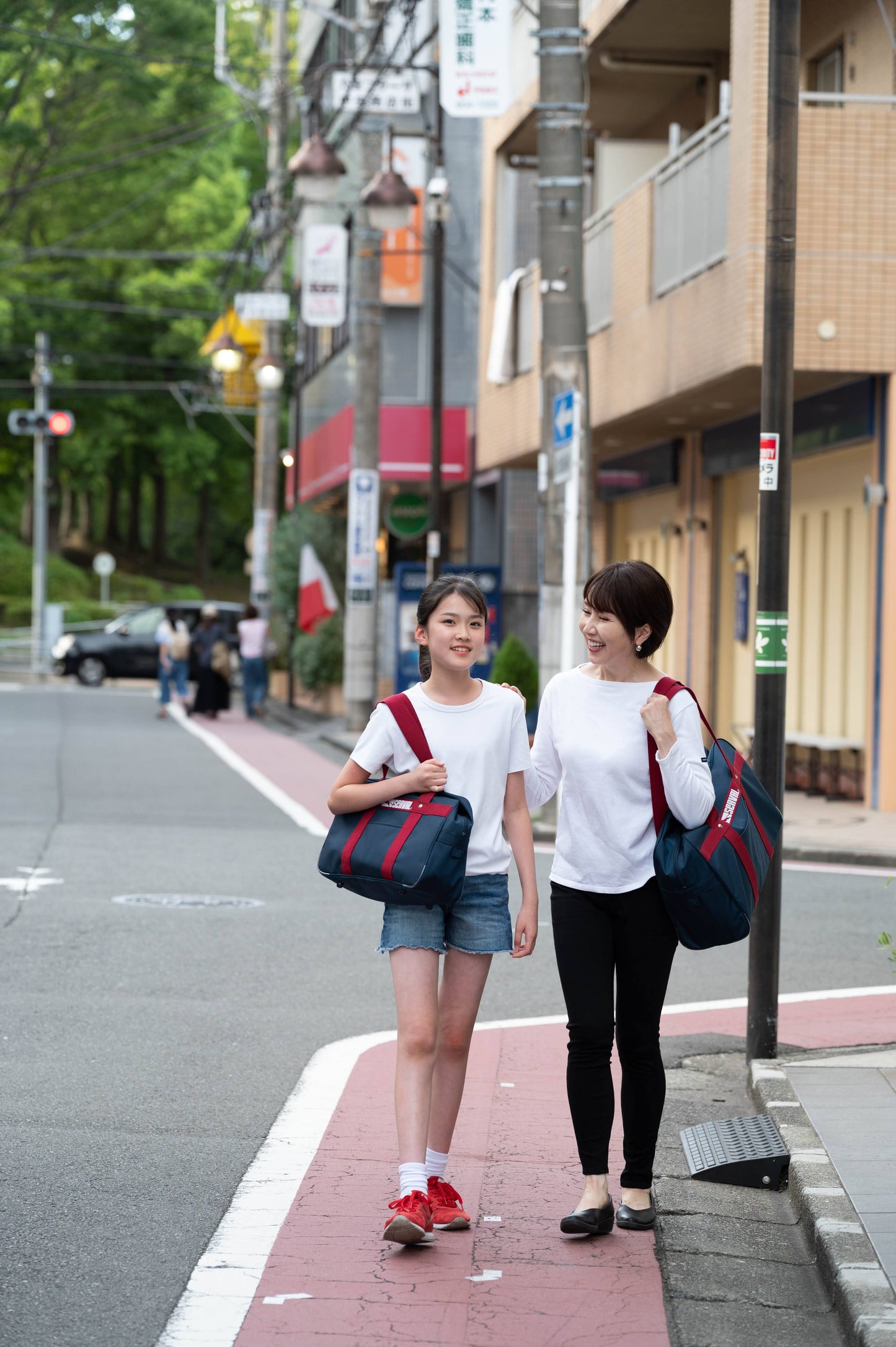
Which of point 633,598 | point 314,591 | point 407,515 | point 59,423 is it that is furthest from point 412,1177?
point 59,423

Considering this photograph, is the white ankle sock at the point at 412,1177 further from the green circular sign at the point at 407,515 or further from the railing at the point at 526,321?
the green circular sign at the point at 407,515

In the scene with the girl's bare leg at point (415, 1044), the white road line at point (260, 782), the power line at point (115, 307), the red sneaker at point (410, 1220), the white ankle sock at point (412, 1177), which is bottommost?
the white road line at point (260, 782)

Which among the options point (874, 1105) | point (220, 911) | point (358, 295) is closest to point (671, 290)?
point (358, 295)

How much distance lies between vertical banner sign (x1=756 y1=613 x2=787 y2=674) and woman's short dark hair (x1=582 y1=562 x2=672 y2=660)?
230cm

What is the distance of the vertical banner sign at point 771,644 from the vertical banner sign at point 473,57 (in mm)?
11249

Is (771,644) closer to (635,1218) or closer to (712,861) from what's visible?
(712,861)

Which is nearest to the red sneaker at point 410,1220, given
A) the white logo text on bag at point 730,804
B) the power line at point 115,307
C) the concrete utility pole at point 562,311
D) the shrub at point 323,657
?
the white logo text on bag at point 730,804

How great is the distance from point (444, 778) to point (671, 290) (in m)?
14.3

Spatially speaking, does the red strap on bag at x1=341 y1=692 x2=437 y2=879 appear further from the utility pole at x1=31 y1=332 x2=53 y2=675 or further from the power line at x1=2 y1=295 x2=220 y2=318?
the power line at x1=2 y1=295 x2=220 y2=318

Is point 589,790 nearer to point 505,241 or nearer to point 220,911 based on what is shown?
point 220,911

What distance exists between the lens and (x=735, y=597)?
814 inches

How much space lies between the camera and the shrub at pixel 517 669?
20.8m

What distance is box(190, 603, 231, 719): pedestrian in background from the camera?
28.9 metres

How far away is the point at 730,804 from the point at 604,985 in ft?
1.90
